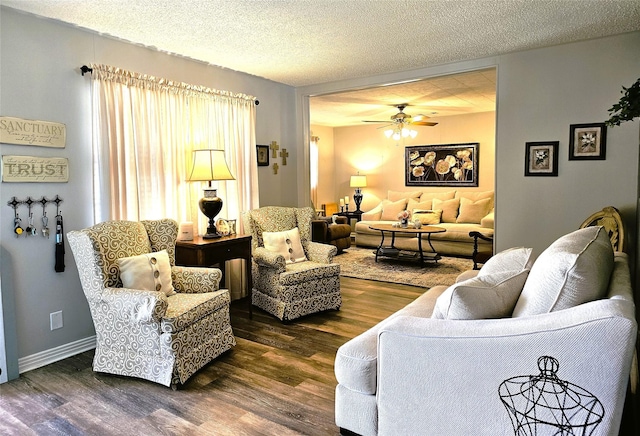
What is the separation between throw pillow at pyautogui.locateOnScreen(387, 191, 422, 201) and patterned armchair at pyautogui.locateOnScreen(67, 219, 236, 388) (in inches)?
226

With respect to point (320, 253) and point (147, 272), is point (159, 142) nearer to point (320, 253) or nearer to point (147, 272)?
point (147, 272)

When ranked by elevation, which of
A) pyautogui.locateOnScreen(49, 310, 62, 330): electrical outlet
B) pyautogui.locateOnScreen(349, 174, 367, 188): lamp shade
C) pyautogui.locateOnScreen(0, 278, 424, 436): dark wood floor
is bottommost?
pyautogui.locateOnScreen(0, 278, 424, 436): dark wood floor

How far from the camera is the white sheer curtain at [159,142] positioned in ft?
11.0

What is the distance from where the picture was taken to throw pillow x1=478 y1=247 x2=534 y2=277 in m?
2.23

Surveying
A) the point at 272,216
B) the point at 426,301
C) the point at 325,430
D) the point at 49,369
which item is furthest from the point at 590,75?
the point at 49,369

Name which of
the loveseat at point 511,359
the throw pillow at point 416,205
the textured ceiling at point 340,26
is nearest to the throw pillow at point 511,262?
the loveseat at point 511,359

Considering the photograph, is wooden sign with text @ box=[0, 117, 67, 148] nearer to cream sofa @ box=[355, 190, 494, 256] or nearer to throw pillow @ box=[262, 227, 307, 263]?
throw pillow @ box=[262, 227, 307, 263]

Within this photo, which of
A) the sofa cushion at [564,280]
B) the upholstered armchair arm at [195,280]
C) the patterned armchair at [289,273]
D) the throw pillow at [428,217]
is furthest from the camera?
the throw pillow at [428,217]

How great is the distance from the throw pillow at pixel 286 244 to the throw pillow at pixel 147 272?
122cm

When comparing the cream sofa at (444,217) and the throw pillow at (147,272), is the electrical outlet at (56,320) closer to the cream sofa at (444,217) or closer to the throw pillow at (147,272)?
the throw pillow at (147,272)

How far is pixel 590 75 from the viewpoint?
374 centimetres

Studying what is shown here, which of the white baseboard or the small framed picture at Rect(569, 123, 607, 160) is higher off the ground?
the small framed picture at Rect(569, 123, 607, 160)

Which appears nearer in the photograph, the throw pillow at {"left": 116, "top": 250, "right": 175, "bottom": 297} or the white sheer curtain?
the throw pillow at {"left": 116, "top": 250, "right": 175, "bottom": 297}

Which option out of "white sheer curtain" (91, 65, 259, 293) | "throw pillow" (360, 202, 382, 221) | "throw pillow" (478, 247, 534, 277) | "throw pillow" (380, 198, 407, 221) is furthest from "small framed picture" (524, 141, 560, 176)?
"throw pillow" (360, 202, 382, 221)
